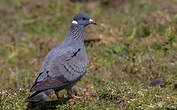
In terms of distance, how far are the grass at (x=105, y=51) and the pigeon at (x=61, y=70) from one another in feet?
1.23

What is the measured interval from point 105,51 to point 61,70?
302 centimetres

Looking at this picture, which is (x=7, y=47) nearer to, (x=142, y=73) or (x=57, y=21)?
(x=57, y=21)

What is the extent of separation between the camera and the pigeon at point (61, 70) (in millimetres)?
5273

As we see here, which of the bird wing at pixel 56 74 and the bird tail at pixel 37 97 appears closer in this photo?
the bird tail at pixel 37 97

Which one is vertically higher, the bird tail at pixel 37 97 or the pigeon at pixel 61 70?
the pigeon at pixel 61 70

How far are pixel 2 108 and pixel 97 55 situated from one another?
11.3 ft

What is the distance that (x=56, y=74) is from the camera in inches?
219

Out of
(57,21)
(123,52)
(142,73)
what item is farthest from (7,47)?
(142,73)

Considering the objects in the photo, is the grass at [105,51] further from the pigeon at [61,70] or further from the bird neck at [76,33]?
the bird neck at [76,33]

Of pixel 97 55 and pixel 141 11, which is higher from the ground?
pixel 141 11

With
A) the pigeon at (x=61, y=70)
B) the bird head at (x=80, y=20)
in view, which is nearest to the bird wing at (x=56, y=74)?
the pigeon at (x=61, y=70)

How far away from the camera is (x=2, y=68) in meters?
8.62

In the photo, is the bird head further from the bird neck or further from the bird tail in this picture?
the bird tail

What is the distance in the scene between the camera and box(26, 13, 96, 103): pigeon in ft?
17.3
